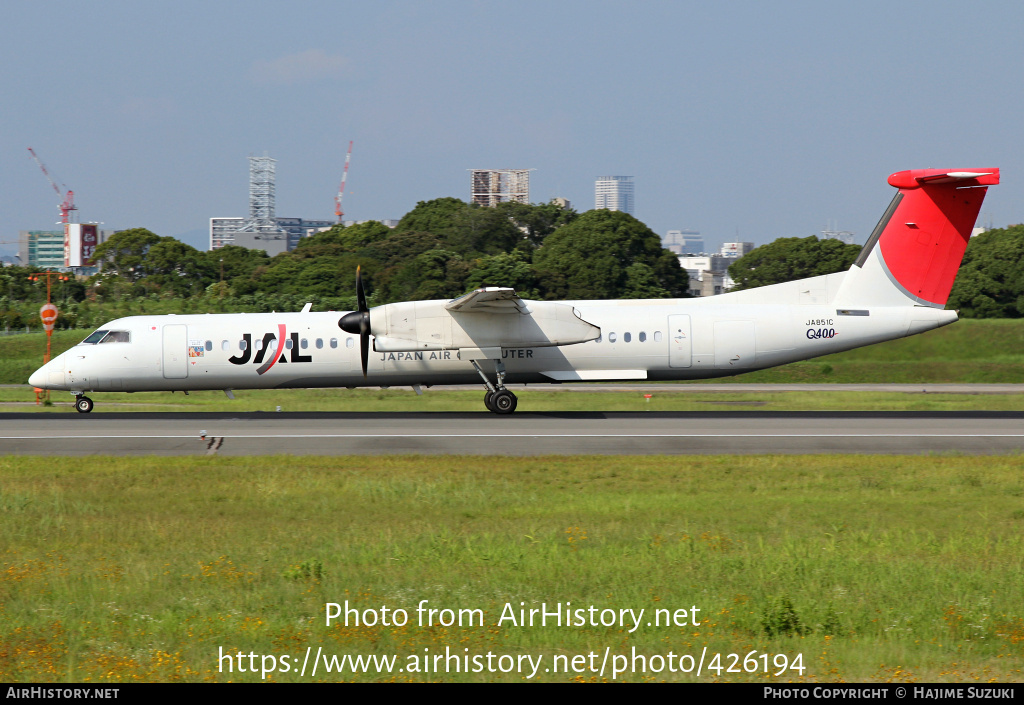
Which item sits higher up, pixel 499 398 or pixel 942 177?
pixel 942 177

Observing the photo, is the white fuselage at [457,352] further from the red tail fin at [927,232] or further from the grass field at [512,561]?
the grass field at [512,561]

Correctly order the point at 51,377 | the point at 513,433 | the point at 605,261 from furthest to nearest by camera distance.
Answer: the point at 605,261
the point at 51,377
the point at 513,433

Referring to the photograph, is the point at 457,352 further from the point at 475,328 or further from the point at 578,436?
the point at 578,436

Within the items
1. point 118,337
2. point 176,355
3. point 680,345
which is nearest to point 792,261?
point 680,345

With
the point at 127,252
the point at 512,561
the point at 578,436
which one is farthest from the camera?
the point at 127,252

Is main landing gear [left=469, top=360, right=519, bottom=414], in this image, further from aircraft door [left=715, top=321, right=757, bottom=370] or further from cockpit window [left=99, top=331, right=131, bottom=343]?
cockpit window [left=99, top=331, right=131, bottom=343]

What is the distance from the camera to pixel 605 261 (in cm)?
7969

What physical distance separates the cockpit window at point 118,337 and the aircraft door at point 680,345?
52.0 feet

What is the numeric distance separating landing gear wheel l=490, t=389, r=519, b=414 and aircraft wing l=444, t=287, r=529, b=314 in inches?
102

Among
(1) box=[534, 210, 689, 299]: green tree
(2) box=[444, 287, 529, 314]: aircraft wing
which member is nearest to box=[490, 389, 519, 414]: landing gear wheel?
(2) box=[444, 287, 529, 314]: aircraft wing

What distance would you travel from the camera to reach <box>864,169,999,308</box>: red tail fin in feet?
83.5

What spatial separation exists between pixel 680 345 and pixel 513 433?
263 inches
